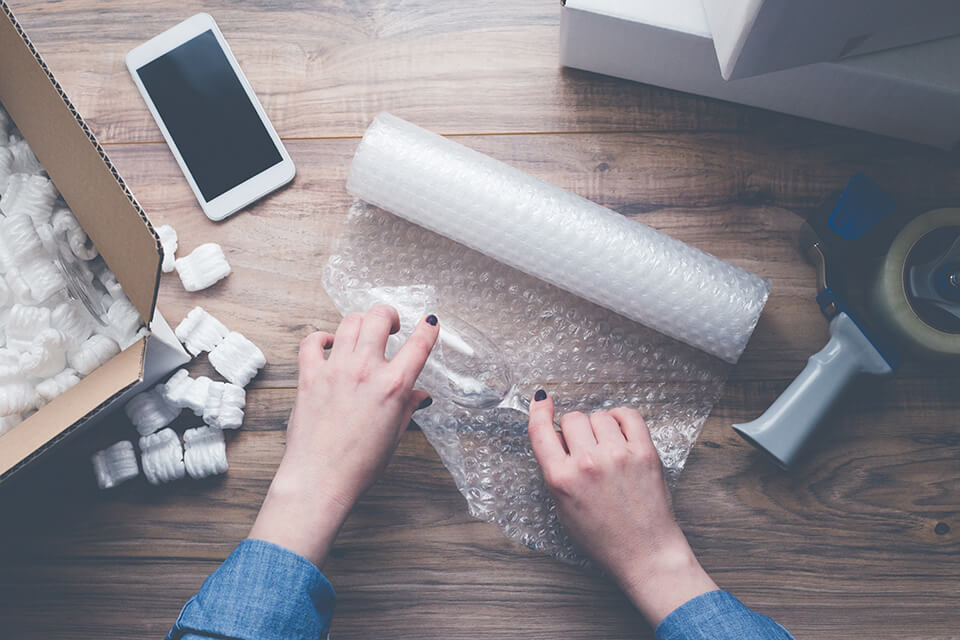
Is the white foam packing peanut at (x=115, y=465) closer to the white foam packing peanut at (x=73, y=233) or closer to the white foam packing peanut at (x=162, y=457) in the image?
the white foam packing peanut at (x=162, y=457)

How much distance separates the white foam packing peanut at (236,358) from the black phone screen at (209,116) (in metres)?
0.15

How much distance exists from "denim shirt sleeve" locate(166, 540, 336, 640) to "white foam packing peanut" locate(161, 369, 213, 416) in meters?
0.16

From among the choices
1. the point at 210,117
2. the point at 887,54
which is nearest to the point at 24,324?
the point at 210,117

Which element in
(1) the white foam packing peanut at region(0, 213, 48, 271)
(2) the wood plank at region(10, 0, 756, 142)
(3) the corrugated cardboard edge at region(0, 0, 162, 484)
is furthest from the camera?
(2) the wood plank at region(10, 0, 756, 142)

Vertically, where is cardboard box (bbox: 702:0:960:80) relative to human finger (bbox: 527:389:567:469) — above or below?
above

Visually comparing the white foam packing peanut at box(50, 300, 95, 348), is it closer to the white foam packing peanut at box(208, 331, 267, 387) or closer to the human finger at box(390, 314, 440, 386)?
the white foam packing peanut at box(208, 331, 267, 387)

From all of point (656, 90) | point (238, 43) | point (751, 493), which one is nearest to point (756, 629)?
point (751, 493)

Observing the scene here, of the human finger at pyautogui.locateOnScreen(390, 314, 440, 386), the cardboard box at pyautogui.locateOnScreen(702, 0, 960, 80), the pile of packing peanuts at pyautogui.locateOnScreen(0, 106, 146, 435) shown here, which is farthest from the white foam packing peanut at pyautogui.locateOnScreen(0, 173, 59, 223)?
the cardboard box at pyautogui.locateOnScreen(702, 0, 960, 80)

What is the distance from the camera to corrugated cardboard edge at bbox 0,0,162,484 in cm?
43

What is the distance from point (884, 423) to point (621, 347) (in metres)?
0.27

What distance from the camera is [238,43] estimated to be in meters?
0.64

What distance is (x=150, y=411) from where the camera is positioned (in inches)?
24.0

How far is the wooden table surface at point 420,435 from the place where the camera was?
60 centimetres

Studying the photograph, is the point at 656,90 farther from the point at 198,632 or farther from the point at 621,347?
the point at 198,632
